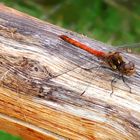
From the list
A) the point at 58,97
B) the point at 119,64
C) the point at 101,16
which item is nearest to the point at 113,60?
the point at 119,64

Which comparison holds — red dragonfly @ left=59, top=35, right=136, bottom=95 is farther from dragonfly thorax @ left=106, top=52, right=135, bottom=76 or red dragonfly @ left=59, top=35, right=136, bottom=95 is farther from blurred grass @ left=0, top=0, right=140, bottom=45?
blurred grass @ left=0, top=0, right=140, bottom=45

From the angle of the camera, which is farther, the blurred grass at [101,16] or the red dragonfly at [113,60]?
the blurred grass at [101,16]

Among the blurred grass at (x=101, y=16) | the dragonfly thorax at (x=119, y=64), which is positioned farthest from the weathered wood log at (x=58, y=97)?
the blurred grass at (x=101, y=16)

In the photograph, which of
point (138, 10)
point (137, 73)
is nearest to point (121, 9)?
point (138, 10)

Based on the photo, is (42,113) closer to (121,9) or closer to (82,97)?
(82,97)

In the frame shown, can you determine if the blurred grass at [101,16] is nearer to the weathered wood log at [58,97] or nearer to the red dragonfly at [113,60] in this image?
the red dragonfly at [113,60]

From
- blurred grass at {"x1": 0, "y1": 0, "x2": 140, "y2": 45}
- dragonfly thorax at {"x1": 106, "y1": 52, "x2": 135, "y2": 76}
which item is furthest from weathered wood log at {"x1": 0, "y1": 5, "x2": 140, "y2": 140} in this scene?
blurred grass at {"x1": 0, "y1": 0, "x2": 140, "y2": 45}
